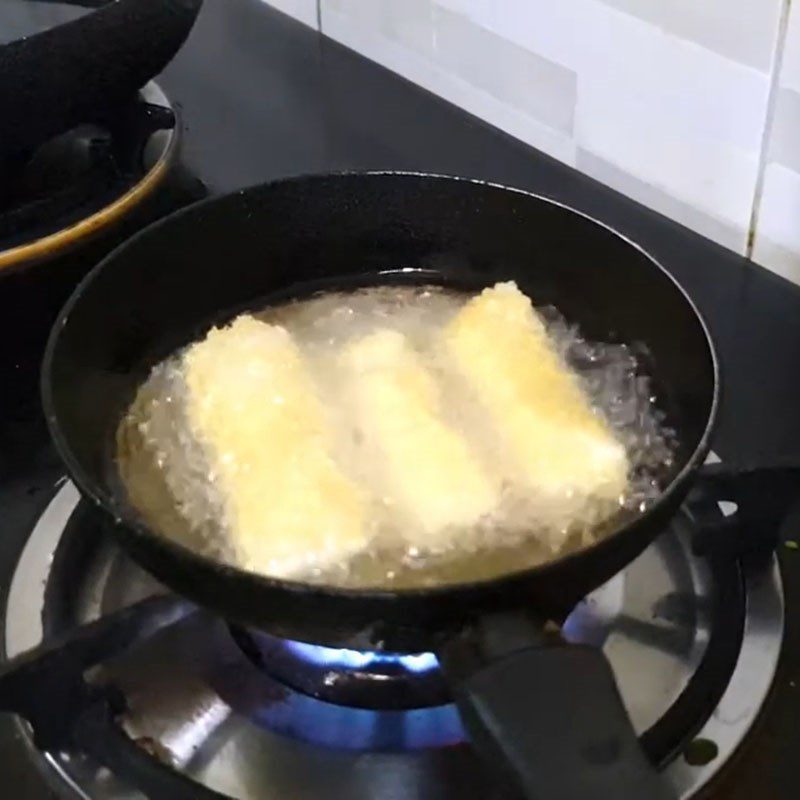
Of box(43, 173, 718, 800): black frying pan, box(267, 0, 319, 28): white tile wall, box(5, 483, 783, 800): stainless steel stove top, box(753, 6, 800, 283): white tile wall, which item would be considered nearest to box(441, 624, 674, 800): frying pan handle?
box(43, 173, 718, 800): black frying pan

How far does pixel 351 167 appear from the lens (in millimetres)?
971

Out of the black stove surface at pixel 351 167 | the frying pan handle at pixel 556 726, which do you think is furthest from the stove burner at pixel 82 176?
the frying pan handle at pixel 556 726

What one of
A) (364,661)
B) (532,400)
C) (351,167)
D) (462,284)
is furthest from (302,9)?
(364,661)

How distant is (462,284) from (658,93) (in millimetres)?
208

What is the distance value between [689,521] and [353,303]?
10.4 inches

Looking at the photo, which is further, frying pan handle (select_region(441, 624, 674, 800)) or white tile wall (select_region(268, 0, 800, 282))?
white tile wall (select_region(268, 0, 800, 282))

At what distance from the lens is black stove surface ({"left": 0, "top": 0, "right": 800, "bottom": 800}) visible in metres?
0.61

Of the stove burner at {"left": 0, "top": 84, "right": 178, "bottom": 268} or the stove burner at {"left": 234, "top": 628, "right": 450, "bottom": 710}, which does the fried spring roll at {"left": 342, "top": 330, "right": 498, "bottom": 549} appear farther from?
the stove burner at {"left": 0, "top": 84, "right": 178, "bottom": 268}

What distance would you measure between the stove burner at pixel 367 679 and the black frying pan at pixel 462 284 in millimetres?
106

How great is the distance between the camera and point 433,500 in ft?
1.93

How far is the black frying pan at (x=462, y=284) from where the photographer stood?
1.32 feet

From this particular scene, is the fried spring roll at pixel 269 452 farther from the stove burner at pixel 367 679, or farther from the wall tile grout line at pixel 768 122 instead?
the wall tile grout line at pixel 768 122

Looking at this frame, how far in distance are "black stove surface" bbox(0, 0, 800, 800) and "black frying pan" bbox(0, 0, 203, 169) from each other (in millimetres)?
97

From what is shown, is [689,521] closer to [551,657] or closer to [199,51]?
[551,657]
